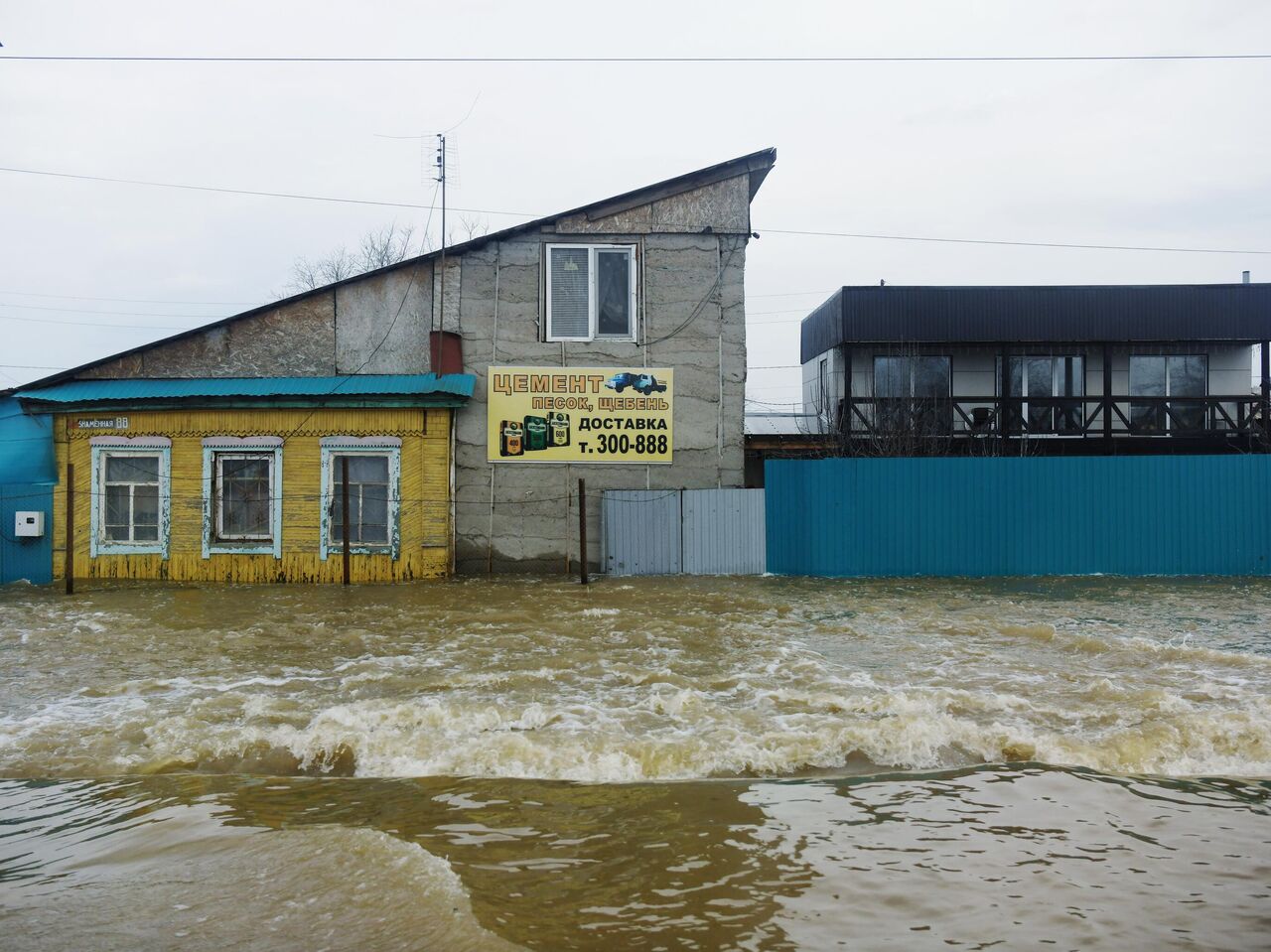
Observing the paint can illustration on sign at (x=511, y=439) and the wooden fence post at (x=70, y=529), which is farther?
the paint can illustration on sign at (x=511, y=439)

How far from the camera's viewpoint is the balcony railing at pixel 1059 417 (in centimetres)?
2320

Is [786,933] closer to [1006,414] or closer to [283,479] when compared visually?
[283,479]

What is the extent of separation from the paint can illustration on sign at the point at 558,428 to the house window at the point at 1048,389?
1260cm

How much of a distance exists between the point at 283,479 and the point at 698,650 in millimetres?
9280

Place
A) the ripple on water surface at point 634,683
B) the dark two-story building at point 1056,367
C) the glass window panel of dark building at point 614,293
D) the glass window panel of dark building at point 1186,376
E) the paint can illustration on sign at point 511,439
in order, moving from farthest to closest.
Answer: the glass window panel of dark building at point 1186,376, the dark two-story building at point 1056,367, the glass window panel of dark building at point 614,293, the paint can illustration on sign at point 511,439, the ripple on water surface at point 634,683

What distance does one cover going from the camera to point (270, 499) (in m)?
16.8

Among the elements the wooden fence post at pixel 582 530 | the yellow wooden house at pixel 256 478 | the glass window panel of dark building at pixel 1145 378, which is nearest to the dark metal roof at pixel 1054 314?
the glass window panel of dark building at pixel 1145 378

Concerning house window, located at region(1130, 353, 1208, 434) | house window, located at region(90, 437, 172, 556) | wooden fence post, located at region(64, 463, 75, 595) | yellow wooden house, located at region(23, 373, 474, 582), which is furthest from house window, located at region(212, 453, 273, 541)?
house window, located at region(1130, 353, 1208, 434)

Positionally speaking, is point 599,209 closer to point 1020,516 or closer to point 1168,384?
point 1020,516

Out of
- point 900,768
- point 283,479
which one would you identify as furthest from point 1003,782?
point 283,479

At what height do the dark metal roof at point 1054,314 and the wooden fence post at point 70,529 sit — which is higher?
the dark metal roof at point 1054,314

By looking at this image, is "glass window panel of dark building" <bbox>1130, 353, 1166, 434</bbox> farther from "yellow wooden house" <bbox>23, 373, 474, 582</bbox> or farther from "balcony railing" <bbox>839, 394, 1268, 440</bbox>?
"yellow wooden house" <bbox>23, 373, 474, 582</bbox>

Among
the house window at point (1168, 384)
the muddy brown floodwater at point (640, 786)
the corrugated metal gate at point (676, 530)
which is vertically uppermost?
the house window at point (1168, 384)

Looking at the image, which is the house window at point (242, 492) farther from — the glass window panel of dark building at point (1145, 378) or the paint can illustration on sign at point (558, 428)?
the glass window panel of dark building at point (1145, 378)
